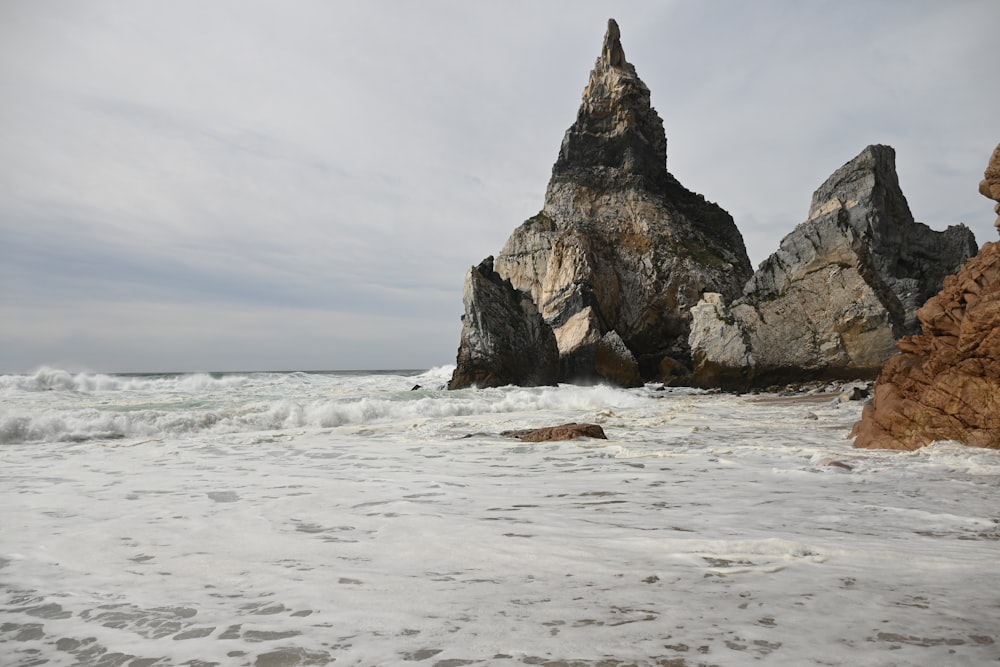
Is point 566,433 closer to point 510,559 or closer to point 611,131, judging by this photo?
point 510,559

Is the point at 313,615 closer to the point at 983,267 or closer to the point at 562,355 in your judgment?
the point at 983,267

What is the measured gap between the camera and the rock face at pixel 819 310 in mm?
22562

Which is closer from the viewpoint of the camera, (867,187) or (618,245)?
(867,187)

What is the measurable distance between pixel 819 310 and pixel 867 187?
1163cm

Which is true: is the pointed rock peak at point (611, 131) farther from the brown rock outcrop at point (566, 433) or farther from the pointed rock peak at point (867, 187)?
the brown rock outcrop at point (566, 433)

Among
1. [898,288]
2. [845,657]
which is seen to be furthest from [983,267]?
[898,288]

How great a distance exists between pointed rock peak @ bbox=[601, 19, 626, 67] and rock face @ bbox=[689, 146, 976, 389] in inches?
819

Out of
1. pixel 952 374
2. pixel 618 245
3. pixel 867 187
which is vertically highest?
pixel 867 187

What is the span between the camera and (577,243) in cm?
3656

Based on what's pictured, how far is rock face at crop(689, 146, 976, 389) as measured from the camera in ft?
74.0

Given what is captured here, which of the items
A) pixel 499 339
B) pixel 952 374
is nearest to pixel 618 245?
pixel 499 339

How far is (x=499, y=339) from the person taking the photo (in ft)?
87.8

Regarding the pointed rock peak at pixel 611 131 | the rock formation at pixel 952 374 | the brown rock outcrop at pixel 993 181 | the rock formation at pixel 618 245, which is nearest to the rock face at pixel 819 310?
the rock formation at pixel 618 245

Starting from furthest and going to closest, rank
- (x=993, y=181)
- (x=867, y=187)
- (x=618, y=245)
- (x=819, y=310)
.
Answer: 1. (x=618, y=245)
2. (x=867, y=187)
3. (x=819, y=310)
4. (x=993, y=181)
